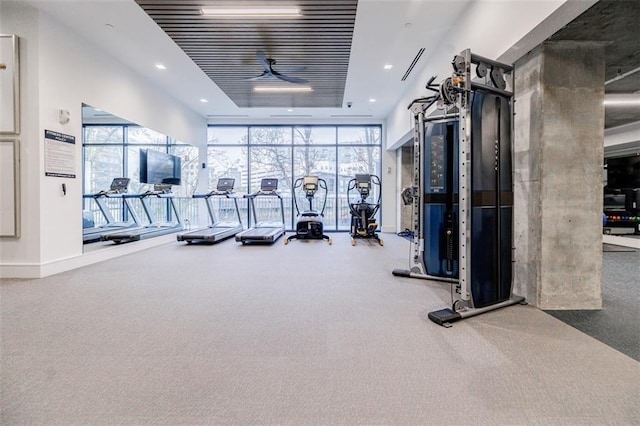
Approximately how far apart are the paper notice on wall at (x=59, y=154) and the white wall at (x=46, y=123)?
6cm

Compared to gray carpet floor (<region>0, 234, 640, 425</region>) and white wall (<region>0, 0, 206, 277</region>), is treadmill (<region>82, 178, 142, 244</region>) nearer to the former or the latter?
white wall (<region>0, 0, 206, 277</region>)

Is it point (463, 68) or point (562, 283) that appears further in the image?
point (562, 283)

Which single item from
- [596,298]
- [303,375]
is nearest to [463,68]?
[596,298]

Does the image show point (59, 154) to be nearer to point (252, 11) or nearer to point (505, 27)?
point (252, 11)

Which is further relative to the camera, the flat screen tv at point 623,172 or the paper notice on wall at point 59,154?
the flat screen tv at point 623,172

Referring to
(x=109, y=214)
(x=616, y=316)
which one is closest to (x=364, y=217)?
(x=616, y=316)

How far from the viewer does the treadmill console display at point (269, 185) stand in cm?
812

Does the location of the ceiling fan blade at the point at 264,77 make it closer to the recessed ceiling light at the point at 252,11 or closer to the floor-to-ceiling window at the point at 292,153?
the recessed ceiling light at the point at 252,11

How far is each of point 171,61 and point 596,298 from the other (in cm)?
723

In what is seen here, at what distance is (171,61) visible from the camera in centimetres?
557

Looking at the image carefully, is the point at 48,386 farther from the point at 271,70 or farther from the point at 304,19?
the point at 271,70

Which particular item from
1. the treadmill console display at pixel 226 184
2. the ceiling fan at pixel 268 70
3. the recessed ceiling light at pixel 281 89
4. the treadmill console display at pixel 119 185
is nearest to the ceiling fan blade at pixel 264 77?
the ceiling fan at pixel 268 70

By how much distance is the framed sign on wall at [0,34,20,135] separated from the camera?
3923mm

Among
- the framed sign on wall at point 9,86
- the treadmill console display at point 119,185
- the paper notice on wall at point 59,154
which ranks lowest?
the treadmill console display at point 119,185
